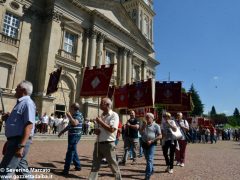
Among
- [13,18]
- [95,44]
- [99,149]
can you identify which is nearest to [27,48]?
[13,18]

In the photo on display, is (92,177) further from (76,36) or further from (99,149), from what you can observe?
(76,36)

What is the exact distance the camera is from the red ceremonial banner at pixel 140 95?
13.4 m

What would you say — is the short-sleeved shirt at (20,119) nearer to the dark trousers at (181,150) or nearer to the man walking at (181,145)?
the man walking at (181,145)

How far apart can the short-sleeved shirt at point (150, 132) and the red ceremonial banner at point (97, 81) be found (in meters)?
3.96

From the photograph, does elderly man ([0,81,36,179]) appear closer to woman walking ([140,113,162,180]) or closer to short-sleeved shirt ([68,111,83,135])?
short-sleeved shirt ([68,111,83,135])

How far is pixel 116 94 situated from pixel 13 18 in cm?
1197

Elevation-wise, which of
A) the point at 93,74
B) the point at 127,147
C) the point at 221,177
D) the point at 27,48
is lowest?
the point at 221,177

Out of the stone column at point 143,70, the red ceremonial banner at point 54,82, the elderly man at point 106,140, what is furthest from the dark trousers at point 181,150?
the stone column at point 143,70

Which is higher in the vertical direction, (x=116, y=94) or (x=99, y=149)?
(x=116, y=94)

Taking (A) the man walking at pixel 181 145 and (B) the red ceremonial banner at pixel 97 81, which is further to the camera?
(B) the red ceremonial banner at pixel 97 81

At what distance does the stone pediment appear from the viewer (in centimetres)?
2864

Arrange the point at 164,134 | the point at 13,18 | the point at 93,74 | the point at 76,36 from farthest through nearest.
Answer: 1. the point at 76,36
2. the point at 13,18
3. the point at 93,74
4. the point at 164,134

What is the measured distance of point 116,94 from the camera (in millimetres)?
17531

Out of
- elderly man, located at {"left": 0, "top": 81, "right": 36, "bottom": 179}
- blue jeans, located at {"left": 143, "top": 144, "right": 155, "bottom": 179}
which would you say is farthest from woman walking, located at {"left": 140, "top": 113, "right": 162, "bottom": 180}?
elderly man, located at {"left": 0, "top": 81, "right": 36, "bottom": 179}
